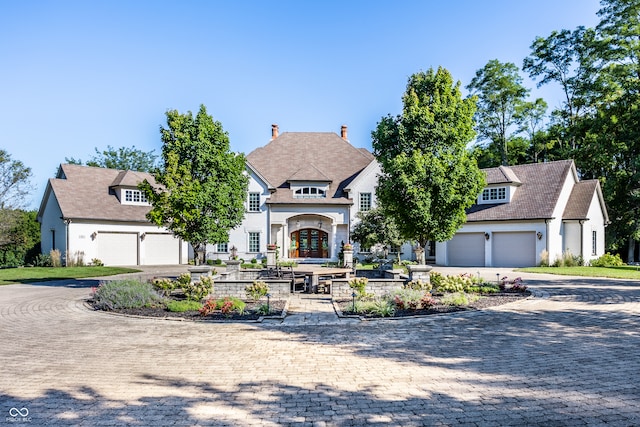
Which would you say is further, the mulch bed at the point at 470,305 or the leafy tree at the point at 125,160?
the leafy tree at the point at 125,160

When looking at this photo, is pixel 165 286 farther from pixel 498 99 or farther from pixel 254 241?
pixel 498 99

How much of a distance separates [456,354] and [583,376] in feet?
6.78

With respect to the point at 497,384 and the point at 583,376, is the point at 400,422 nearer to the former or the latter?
the point at 497,384

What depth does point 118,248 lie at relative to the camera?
3300 cm

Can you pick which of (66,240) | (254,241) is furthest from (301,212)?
(66,240)

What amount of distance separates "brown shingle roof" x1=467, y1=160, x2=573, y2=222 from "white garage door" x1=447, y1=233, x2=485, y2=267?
1.52 m

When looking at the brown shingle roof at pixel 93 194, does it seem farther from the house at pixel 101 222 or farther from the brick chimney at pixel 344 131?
the brick chimney at pixel 344 131

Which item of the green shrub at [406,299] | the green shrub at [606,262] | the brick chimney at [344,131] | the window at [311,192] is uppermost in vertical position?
the brick chimney at [344,131]

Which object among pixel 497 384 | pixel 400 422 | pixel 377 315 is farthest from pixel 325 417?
pixel 377 315

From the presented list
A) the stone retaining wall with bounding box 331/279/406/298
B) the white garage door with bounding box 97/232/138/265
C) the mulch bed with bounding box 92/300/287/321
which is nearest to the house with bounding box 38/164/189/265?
the white garage door with bounding box 97/232/138/265

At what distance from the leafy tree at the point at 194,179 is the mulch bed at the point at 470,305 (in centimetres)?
683

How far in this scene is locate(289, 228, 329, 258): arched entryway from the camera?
3609 centimetres

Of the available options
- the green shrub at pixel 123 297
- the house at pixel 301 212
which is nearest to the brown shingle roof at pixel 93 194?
the house at pixel 301 212

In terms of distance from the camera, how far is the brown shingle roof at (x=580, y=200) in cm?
3096
